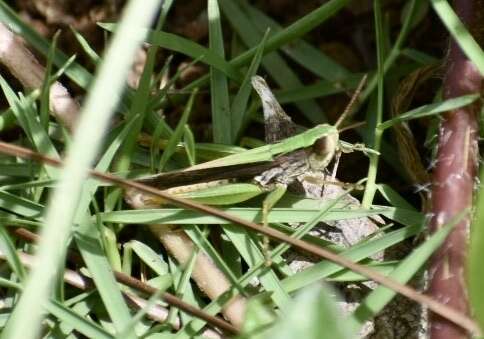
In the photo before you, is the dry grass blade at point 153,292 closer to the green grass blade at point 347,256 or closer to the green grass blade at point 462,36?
the green grass blade at point 347,256

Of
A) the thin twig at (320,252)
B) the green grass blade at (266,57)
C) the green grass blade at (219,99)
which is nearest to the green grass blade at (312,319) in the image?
the thin twig at (320,252)

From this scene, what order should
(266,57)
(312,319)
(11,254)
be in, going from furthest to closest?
1. (266,57)
2. (11,254)
3. (312,319)

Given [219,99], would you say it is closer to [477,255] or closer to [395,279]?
[395,279]

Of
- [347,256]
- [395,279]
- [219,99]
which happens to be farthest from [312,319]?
[219,99]

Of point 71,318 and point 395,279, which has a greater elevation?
point 71,318

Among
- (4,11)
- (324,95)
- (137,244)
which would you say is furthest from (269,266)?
(4,11)

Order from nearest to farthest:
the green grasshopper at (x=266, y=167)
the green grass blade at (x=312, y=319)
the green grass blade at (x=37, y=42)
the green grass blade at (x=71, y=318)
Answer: the green grass blade at (x=312, y=319) → the green grass blade at (x=71, y=318) → the green grasshopper at (x=266, y=167) → the green grass blade at (x=37, y=42)

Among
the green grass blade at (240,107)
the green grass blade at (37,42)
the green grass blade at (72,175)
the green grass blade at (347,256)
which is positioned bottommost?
the green grass blade at (347,256)

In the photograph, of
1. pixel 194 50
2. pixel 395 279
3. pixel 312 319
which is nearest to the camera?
pixel 312 319

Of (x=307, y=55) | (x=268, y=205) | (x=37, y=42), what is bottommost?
(x=268, y=205)
